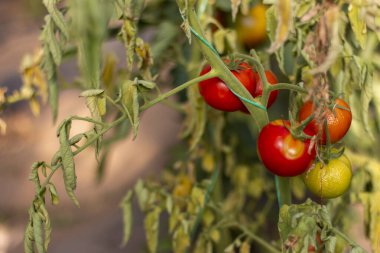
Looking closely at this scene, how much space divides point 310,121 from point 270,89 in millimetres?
68

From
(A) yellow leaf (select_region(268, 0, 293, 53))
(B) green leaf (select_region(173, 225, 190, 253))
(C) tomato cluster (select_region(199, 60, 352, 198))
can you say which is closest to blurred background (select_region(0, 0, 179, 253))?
(B) green leaf (select_region(173, 225, 190, 253))

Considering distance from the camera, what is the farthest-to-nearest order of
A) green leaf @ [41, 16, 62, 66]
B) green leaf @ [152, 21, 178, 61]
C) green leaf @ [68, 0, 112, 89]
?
green leaf @ [152, 21, 178, 61], green leaf @ [41, 16, 62, 66], green leaf @ [68, 0, 112, 89]

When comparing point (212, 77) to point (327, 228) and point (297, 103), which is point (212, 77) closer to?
point (297, 103)

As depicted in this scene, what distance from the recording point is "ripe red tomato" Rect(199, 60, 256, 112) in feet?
2.63

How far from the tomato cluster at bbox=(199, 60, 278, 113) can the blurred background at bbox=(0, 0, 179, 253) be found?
1144mm

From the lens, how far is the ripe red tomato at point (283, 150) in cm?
76

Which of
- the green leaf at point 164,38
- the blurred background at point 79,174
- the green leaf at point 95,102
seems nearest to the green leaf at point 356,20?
the green leaf at point 95,102

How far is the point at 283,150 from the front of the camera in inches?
29.7

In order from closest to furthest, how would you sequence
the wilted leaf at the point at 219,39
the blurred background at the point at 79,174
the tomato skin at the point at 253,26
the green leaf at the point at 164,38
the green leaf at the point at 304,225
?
the green leaf at the point at 304,225 → the wilted leaf at the point at 219,39 → the tomato skin at the point at 253,26 → the green leaf at the point at 164,38 → the blurred background at the point at 79,174

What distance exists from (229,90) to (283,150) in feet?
0.37

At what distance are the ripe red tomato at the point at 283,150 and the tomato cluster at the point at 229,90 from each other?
0.06 meters

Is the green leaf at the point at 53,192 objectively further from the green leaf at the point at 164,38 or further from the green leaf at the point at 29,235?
the green leaf at the point at 164,38

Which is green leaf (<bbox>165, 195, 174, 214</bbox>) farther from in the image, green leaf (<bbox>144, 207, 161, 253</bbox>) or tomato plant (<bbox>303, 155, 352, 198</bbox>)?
tomato plant (<bbox>303, 155, 352, 198</bbox>)

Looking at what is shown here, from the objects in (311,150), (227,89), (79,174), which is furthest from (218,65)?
(79,174)
